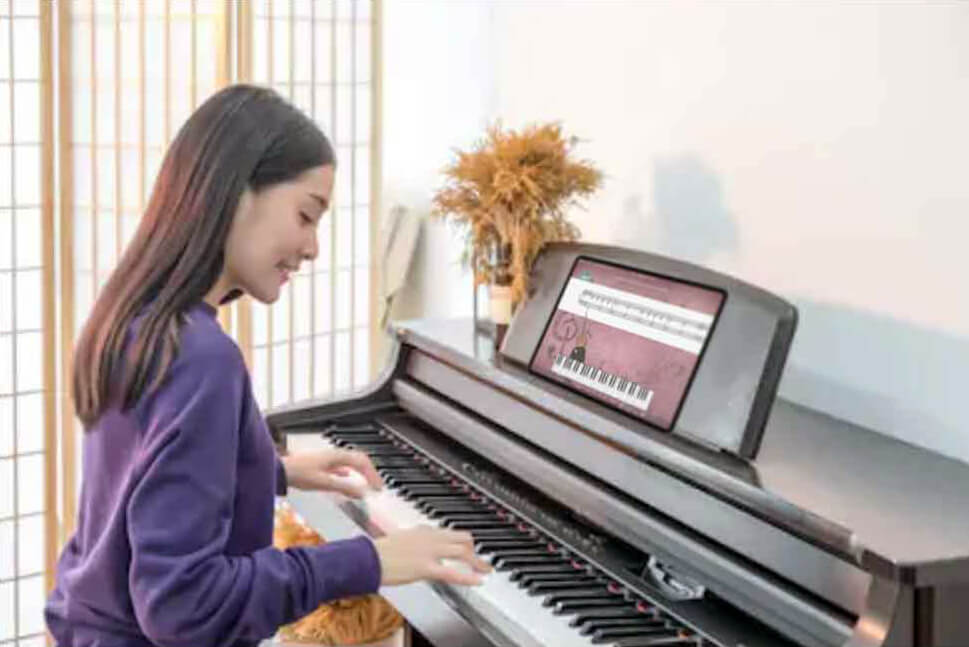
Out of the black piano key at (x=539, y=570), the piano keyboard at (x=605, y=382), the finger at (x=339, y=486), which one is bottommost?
the black piano key at (x=539, y=570)

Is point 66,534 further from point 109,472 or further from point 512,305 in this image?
point 109,472

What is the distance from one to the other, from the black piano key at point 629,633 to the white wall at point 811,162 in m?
0.55

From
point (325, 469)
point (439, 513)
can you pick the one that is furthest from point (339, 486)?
point (439, 513)

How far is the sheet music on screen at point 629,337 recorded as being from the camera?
204 cm

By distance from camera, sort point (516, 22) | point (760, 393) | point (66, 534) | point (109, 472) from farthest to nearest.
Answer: point (66, 534) → point (516, 22) → point (760, 393) → point (109, 472)

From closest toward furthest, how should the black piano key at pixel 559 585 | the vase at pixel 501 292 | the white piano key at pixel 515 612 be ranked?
the white piano key at pixel 515 612, the black piano key at pixel 559 585, the vase at pixel 501 292

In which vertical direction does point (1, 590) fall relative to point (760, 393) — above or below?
below

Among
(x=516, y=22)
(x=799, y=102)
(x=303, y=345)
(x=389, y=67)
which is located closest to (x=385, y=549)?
(x=799, y=102)

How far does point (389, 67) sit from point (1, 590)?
1682 mm

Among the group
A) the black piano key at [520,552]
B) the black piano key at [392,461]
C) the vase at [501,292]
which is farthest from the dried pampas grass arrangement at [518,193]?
the black piano key at [520,552]

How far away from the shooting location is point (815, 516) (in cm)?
168

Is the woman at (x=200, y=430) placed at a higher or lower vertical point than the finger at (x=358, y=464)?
higher

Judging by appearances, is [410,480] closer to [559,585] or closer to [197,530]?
[559,585]

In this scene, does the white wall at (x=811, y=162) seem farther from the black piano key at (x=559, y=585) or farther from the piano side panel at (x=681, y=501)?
the black piano key at (x=559, y=585)
